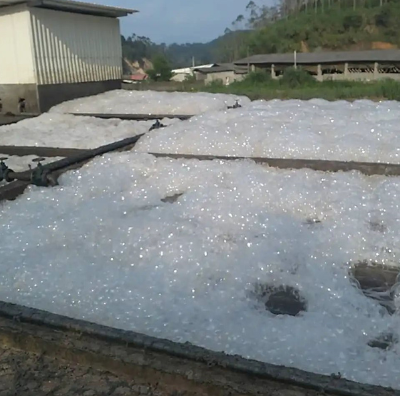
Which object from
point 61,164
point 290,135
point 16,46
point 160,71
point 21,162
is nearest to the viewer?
point 61,164

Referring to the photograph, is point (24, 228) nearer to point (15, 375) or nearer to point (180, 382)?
point (15, 375)

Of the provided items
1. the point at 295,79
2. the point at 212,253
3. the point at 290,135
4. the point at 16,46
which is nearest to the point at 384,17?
the point at 295,79

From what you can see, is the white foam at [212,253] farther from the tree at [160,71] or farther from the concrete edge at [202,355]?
the tree at [160,71]

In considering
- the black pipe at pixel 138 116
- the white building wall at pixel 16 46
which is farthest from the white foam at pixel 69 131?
the white building wall at pixel 16 46

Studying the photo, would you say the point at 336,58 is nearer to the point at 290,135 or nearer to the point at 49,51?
the point at 49,51

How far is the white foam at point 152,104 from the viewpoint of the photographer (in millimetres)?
7625

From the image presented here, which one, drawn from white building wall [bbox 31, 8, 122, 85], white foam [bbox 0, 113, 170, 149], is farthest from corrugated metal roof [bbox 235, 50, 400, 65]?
white foam [bbox 0, 113, 170, 149]

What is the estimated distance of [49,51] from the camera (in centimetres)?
778

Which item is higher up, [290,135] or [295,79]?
[295,79]

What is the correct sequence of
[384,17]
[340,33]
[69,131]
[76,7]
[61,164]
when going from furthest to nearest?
[340,33], [384,17], [76,7], [69,131], [61,164]

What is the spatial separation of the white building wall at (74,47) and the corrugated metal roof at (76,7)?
10 cm

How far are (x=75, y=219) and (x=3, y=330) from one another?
1.55 m

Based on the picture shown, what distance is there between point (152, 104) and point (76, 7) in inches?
81.9

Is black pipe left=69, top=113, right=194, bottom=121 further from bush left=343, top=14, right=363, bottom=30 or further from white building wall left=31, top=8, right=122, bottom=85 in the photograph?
bush left=343, top=14, right=363, bottom=30
